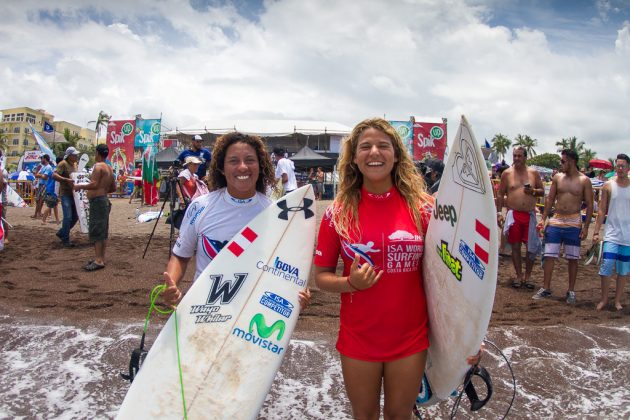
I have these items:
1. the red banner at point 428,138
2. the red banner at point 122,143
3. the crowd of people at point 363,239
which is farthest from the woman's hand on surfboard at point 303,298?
the red banner at point 122,143

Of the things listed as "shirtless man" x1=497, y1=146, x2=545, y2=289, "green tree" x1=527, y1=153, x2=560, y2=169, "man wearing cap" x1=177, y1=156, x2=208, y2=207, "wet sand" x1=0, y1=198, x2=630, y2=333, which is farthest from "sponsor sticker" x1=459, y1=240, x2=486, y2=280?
"green tree" x1=527, y1=153, x2=560, y2=169

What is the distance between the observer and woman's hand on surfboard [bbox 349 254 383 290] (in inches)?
65.7

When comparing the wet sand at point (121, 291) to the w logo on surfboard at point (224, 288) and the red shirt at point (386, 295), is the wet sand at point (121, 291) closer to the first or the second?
the w logo on surfboard at point (224, 288)

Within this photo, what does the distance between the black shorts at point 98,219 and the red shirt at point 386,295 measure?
16.9 feet

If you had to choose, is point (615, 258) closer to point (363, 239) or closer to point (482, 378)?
point (482, 378)

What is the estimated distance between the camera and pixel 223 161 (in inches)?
92.8

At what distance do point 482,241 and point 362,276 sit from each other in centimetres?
48

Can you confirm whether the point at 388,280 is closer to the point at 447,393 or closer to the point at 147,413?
the point at 447,393

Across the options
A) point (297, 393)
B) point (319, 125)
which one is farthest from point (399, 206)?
point (319, 125)

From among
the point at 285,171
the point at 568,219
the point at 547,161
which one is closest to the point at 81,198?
the point at 285,171

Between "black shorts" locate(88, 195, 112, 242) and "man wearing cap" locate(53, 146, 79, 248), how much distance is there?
1.54m

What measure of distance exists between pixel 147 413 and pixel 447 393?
131 centimetres

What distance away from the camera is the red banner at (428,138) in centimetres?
2239

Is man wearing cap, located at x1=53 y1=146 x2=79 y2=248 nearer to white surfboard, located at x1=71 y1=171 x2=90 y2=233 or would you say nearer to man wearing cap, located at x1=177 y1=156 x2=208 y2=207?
white surfboard, located at x1=71 y1=171 x2=90 y2=233
